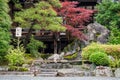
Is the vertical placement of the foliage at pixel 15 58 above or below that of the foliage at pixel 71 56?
above

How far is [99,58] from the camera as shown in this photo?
960 inches

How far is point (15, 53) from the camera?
1002 inches

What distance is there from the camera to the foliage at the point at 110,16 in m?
30.4

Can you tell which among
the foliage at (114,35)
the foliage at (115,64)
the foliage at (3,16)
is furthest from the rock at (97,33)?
the foliage at (3,16)

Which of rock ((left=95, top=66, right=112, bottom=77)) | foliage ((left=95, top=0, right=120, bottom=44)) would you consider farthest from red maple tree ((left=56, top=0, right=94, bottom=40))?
rock ((left=95, top=66, right=112, bottom=77))

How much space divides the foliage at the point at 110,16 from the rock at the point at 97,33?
472 millimetres

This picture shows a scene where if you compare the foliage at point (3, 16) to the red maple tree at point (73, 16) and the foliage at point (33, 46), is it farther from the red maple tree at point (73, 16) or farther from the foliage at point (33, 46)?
the red maple tree at point (73, 16)

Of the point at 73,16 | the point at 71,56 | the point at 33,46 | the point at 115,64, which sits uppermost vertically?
the point at 73,16

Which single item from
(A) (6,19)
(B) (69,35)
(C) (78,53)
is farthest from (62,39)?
(A) (6,19)

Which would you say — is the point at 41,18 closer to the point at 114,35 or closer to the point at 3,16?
the point at 3,16

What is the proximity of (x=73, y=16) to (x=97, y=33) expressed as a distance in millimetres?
2331

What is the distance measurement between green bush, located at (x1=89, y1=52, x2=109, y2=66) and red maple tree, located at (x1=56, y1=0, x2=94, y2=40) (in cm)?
592

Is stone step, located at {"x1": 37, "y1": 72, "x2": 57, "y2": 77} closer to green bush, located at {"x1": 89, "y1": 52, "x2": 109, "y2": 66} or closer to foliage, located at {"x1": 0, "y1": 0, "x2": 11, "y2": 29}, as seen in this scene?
green bush, located at {"x1": 89, "y1": 52, "x2": 109, "y2": 66}

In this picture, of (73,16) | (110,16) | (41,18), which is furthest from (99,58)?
(110,16)
